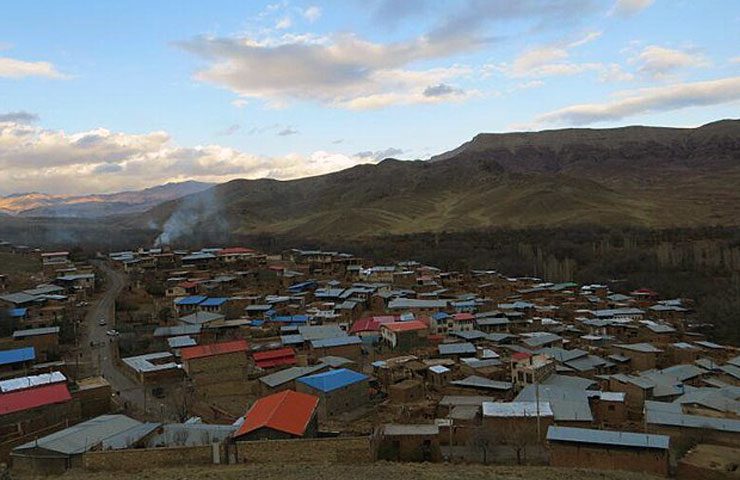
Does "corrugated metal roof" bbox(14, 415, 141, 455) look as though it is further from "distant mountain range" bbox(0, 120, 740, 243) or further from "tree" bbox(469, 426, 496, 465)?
"distant mountain range" bbox(0, 120, 740, 243)

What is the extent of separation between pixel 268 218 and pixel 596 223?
5916 cm

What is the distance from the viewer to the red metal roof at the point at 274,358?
77.8 feet

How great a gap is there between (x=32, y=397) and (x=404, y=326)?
15.8m

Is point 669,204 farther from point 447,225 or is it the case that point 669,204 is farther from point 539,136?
point 539,136

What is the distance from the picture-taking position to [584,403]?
58.0ft

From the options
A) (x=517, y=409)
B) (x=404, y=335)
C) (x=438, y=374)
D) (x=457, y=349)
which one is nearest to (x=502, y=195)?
(x=404, y=335)

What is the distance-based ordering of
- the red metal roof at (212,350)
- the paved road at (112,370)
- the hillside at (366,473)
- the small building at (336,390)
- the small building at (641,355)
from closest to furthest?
the hillside at (366,473) → the small building at (336,390) → the paved road at (112,370) → the red metal roof at (212,350) → the small building at (641,355)

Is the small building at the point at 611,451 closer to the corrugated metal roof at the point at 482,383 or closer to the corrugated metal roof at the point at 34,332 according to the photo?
the corrugated metal roof at the point at 482,383

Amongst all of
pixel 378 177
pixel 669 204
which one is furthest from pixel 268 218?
pixel 669 204

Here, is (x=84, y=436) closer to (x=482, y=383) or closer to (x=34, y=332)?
(x=482, y=383)

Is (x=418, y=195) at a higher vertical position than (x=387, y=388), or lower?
higher

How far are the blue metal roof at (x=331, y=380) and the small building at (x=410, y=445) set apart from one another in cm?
374

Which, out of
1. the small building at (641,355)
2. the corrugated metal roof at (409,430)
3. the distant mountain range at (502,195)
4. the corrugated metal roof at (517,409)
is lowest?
the small building at (641,355)

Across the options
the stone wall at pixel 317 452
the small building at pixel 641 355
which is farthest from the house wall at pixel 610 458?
the small building at pixel 641 355
